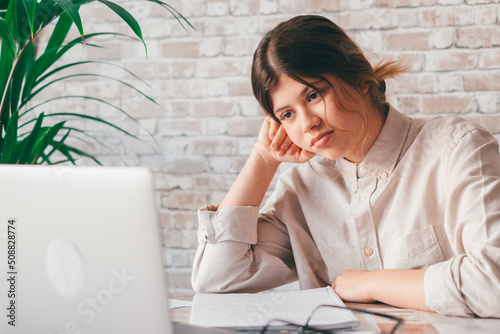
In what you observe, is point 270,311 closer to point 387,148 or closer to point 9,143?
point 387,148

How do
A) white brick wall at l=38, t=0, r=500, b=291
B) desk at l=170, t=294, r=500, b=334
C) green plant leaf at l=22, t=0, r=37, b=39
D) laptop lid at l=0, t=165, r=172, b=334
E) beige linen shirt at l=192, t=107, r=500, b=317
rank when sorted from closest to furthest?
1. laptop lid at l=0, t=165, r=172, b=334
2. desk at l=170, t=294, r=500, b=334
3. beige linen shirt at l=192, t=107, r=500, b=317
4. green plant leaf at l=22, t=0, r=37, b=39
5. white brick wall at l=38, t=0, r=500, b=291

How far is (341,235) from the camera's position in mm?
1323

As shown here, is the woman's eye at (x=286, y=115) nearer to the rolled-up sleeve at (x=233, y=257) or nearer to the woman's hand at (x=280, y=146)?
the woman's hand at (x=280, y=146)

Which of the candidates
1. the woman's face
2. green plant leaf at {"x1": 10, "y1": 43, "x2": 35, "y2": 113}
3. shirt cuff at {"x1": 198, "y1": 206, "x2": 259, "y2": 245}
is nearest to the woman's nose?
the woman's face

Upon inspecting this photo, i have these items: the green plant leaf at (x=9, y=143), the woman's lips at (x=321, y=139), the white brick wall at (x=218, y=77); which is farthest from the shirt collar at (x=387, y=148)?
the green plant leaf at (x=9, y=143)

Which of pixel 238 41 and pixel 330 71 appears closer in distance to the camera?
pixel 330 71

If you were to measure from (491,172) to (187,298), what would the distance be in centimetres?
70

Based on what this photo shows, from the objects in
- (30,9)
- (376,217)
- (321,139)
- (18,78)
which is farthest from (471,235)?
(18,78)

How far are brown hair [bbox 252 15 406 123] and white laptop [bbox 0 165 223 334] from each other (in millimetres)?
657

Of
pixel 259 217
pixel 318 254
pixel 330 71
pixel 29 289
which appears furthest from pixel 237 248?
pixel 29 289

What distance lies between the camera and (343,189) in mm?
1341

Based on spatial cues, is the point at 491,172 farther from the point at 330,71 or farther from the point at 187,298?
the point at 187,298

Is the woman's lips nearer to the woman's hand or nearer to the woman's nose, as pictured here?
the woman's nose

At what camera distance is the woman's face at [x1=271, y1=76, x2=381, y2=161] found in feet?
3.95
